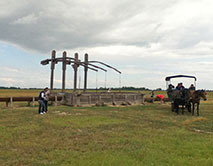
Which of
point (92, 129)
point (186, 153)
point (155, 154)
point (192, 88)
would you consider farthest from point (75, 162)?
point (192, 88)

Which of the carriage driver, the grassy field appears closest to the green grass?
the grassy field

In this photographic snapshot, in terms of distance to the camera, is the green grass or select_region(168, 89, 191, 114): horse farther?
select_region(168, 89, 191, 114): horse

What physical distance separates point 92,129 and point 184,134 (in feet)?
13.3

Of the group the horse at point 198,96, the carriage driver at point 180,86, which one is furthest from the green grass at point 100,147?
the carriage driver at point 180,86

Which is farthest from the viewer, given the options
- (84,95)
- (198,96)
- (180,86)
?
(84,95)

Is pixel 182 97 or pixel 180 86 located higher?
pixel 180 86

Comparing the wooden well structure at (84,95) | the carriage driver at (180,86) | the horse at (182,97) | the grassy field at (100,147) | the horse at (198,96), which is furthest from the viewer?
the wooden well structure at (84,95)

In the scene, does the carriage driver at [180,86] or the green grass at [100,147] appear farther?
the carriage driver at [180,86]

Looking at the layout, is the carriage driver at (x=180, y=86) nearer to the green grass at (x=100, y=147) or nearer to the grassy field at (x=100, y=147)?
the green grass at (x=100, y=147)

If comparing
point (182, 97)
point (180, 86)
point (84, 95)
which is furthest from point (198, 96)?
point (84, 95)

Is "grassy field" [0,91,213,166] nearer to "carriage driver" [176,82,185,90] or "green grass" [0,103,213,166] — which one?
"green grass" [0,103,213,166]

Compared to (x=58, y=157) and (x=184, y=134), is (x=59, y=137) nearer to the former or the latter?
(x=58, y=157)

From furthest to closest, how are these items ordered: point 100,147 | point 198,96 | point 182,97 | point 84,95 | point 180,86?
1. point 84,95
2. point 180,86
3. point 182,97
4. point 198,96
5. point 100,147

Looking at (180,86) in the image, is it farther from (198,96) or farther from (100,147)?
(100,147)
